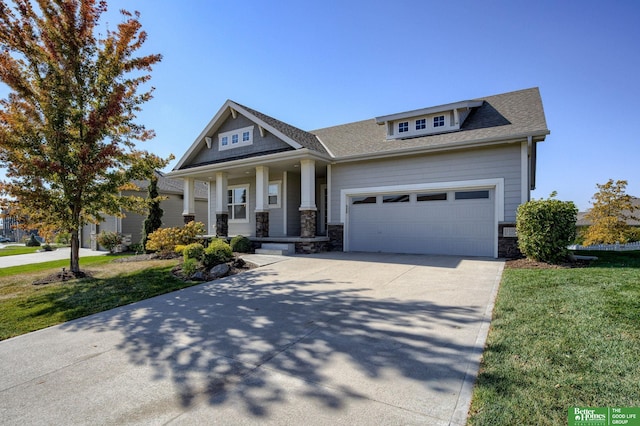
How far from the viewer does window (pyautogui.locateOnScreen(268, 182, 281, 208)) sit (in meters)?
15.3

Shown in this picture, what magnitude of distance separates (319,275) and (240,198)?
10.0 m

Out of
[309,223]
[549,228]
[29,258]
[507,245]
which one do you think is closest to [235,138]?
[309,223]

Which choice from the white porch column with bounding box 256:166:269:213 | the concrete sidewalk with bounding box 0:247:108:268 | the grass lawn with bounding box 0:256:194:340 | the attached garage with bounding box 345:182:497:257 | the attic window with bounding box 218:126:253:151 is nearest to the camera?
the grass lawn with bounding box 0:256:194:340

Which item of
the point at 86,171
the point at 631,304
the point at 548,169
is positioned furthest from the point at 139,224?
the point at 548,169

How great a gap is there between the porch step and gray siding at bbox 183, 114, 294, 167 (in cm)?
394

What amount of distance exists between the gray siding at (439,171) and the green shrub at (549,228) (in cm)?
168

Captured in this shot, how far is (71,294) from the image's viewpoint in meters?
6.91

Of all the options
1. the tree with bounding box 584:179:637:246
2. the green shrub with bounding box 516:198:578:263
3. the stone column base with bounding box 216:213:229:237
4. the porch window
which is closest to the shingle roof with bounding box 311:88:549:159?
the green shrub with bounding box 516:198:578:263

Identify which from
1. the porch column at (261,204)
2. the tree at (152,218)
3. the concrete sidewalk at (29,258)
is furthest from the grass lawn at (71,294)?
the tree at (152,218)

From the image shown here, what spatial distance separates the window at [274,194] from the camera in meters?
15.3

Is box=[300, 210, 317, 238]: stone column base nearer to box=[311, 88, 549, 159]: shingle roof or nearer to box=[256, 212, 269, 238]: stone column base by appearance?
box=[256, 212, 269, 238]: stone column base

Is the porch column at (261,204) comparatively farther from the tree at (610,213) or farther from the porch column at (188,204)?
the tree at (610,213)

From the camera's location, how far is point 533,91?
12344 mm

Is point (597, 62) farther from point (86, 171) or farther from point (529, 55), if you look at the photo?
point (86, 171)
